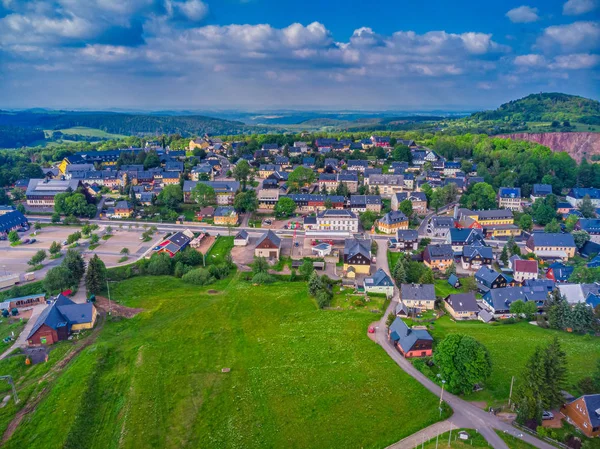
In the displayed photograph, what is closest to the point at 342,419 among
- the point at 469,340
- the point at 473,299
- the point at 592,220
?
the point at 469,340

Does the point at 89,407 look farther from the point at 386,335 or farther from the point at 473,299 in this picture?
the point at 473,299

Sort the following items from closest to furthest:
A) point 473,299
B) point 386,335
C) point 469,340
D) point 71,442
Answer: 1. point 71,442
2. point 469,340
3. point 386,335
4. point 473,299

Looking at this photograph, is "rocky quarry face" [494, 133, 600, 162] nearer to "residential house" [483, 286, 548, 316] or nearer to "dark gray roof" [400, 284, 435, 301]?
"residential house" [483, 286, 548, 316]

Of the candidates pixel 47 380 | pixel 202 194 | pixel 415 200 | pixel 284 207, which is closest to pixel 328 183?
pixel 284 207

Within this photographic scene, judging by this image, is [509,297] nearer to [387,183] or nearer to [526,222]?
[526,222]

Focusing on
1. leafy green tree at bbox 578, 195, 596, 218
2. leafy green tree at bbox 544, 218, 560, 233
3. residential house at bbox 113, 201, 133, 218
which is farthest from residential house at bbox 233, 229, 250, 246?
leafy green tree at bbox 578, 195, 596, 218

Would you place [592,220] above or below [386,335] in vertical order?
above

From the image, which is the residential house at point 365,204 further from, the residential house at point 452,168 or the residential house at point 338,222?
the residential house at point 452,168

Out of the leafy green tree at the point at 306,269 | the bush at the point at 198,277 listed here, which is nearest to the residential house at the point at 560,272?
the leafy green tree at the point at 306,269
